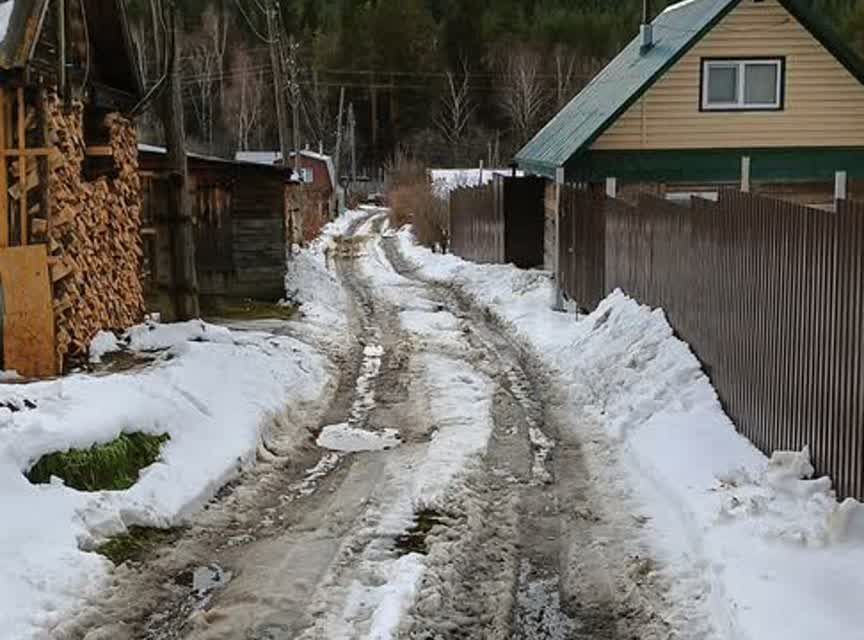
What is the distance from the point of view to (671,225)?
444 inches

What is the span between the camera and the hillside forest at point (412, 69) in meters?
70.8

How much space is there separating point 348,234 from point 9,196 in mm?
32073

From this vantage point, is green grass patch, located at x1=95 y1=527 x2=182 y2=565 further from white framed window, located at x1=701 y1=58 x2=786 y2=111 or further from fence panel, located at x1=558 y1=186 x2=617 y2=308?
white framed window, located at x1=701 y1=58 x2=786 y2=111

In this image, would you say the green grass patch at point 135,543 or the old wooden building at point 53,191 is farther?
the old wooden building at point 53,191

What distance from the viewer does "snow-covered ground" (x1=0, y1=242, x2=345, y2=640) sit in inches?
243

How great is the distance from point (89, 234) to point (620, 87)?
1112 centimetres

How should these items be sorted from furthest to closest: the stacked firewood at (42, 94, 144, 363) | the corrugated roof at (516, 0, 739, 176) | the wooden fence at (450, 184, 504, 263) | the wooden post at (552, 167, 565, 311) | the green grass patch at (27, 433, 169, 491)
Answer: the wooden fence at (450, 184, 504, 263), the corrugated roof at (516, 0, 739, 176), the wooden post at (552, 167, 565, 311), the stacked firewood at (42, 94, 144, 363), the green grass patch at (27, 433, 169, 491)

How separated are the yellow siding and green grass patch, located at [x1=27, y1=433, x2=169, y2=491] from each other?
40.9 feet

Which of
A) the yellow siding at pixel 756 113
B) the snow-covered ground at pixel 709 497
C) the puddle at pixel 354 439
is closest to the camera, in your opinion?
the snow-covered ground at pixel 709 497

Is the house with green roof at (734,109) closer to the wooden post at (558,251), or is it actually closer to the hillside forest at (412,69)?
the wooden post at (558,251)

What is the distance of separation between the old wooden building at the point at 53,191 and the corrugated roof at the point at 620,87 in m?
7.66

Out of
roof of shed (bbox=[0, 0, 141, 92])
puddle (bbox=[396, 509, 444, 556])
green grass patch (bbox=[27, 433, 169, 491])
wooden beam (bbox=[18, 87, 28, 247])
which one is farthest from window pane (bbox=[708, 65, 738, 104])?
green grass patch (bbox=[27, 433, 169, 491])

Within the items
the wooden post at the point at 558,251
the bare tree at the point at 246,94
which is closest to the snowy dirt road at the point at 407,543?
the wooden post at the point at 558,251

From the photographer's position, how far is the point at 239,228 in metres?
19.5
